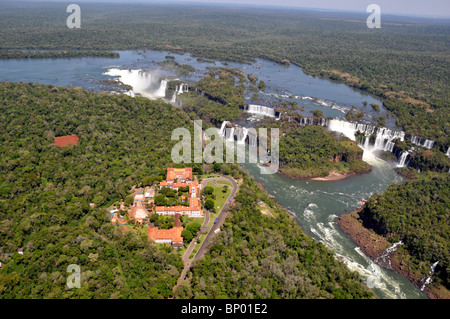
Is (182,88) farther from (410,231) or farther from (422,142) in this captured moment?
(410,231)

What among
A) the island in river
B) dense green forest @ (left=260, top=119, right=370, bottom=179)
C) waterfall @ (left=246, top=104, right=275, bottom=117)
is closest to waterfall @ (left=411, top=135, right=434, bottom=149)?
dense green forest @ (left=260, top=119, right=370, bottom=179)

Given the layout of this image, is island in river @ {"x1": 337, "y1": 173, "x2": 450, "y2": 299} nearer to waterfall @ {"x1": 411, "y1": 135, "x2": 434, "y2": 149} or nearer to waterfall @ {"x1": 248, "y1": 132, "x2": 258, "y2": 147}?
waterfall @ {"x1": 411, "y1": 135, "x2": 434, "y2": 149}

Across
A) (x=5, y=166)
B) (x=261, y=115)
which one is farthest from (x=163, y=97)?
(x=5, y=166)

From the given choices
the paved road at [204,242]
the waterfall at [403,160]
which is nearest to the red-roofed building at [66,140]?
the paved road at [204,242]

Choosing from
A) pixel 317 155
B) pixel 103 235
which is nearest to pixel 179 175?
pixel 103 235

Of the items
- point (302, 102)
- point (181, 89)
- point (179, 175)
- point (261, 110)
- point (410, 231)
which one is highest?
point (181, 89)
